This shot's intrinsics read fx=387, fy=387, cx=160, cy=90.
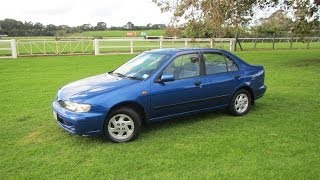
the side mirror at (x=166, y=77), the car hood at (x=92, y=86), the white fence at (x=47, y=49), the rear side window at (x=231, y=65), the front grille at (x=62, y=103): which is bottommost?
the white fence at (x=47, y=49)

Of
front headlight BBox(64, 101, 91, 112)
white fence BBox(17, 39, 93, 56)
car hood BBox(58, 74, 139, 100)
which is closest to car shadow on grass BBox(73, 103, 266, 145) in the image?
front headlight BBox(64, 101, 91, 112)

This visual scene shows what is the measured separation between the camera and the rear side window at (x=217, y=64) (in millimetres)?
7738

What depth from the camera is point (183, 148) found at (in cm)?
610

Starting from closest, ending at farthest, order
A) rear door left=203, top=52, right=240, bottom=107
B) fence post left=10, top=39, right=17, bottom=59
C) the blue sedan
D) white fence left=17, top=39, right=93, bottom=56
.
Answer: the blue sedan, rear door left=203, top=52, right=240, bottom=107, fence post left=10, top=39, right=17, bottom=59, white fence left=17, top=39, right=93, bottom=56

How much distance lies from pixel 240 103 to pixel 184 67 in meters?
1.69

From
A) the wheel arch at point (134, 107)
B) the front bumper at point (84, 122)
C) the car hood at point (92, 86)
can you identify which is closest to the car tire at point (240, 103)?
the wheel arch at point (134, 107)

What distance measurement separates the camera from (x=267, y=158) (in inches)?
220

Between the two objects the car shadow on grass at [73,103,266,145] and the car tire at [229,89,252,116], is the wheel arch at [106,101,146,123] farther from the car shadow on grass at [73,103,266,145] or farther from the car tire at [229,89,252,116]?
the car tire at [229,89,252,116]

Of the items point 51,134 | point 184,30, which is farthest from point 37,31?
point 51,134

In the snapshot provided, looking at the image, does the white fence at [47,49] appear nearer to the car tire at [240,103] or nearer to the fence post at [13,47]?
the fence post at [13,47]

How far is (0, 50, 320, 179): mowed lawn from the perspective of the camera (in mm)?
5191

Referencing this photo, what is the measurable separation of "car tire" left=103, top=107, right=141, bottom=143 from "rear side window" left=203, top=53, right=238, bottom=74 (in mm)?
1972

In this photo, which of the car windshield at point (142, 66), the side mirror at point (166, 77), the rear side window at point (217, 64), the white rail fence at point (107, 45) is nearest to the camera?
the side mirror at point (166, 77)

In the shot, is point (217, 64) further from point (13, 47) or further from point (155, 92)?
point (13, 47)
